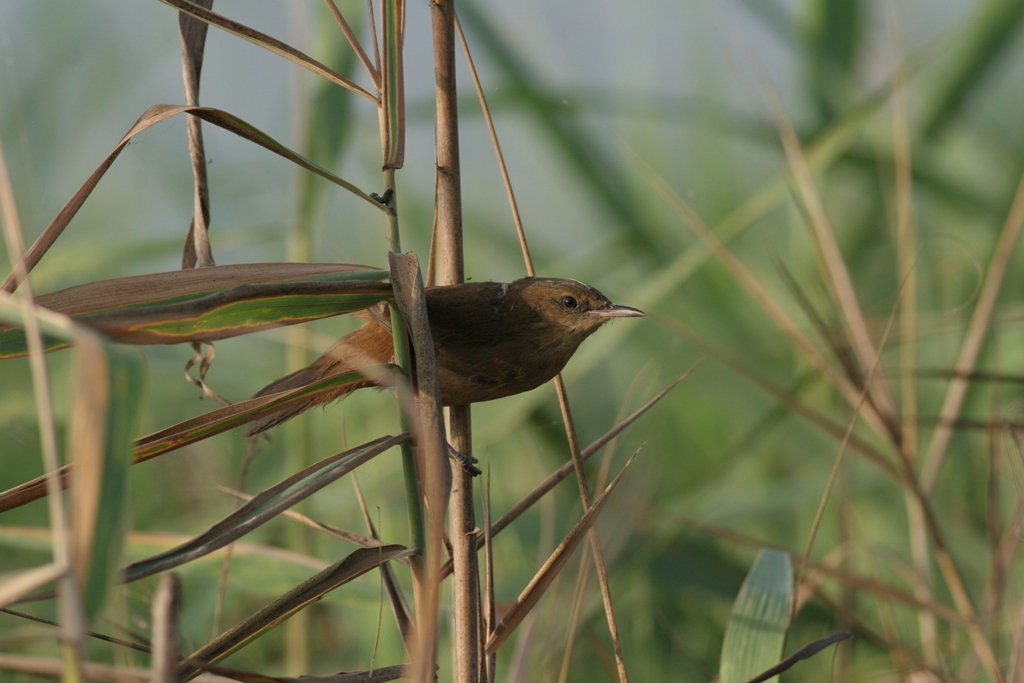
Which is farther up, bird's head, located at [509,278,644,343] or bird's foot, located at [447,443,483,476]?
bird's head, located at [509,278,644,343]

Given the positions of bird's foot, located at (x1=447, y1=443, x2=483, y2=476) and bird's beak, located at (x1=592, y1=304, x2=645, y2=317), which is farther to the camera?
bird's beak, located at (x1=592, y1=304, x2=645, y2=317)

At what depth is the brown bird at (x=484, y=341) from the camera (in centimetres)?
89

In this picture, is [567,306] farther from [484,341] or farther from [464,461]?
[464,461]

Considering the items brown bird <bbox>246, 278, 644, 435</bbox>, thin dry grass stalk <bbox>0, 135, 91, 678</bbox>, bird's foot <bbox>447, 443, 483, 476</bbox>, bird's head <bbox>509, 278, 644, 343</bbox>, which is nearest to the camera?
thin dry grass stalk <bbox>0, 135, 91, 678</bbox>

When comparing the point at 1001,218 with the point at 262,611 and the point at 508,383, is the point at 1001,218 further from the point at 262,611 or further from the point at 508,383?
the point at 262,611

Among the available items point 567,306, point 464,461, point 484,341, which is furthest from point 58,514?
point 567,306

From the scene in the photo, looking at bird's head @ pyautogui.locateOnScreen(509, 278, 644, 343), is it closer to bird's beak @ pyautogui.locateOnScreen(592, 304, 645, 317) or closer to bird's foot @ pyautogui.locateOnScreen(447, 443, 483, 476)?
bird's beak @ pyautogui.locateOnScreen(592, 304, 645, 317)

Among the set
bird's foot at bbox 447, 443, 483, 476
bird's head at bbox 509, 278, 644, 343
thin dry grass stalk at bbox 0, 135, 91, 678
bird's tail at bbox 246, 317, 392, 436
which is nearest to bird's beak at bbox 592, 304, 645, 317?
bird's head at bbox 509, 278, 644, 343

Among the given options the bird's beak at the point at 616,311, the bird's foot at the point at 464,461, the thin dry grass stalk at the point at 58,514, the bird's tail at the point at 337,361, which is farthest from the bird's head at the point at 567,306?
the thin dry grass stalk at the point at 58,514

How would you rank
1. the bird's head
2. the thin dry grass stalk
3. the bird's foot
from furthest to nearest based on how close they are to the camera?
the bird's head → the bird's foot → the thin dry grass stalk

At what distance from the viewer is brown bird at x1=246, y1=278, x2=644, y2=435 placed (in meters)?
0.89

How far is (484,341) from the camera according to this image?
941mm

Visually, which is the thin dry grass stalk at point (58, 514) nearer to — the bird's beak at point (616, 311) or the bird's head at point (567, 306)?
the bird's head at point (567, 306)

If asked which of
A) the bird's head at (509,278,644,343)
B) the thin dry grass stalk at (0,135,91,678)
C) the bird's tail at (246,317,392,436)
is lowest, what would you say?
the thin dry grass stalk at (0,135,91,678)
